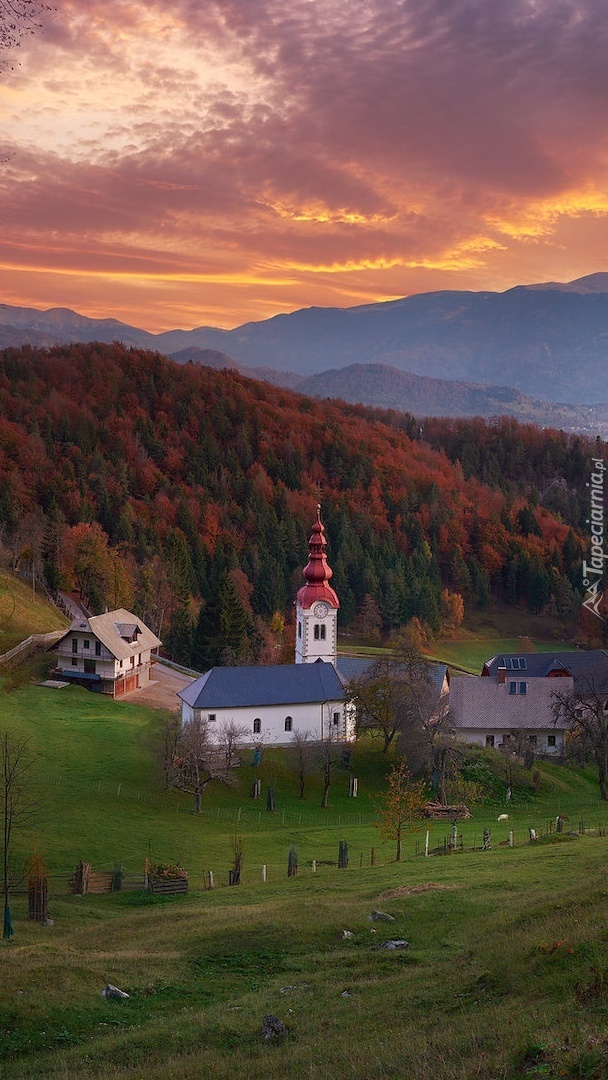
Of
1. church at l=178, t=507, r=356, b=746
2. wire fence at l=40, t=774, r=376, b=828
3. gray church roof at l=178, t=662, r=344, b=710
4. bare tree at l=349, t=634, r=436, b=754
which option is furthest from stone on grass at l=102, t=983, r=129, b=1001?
gray church roof at l=178, t=662, r=344, b=710

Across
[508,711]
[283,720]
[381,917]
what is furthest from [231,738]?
[381,917]

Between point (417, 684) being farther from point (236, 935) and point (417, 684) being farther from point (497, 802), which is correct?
point (236, 935)

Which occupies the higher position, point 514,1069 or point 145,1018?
point 514,1069

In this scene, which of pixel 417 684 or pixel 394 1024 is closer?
pixel 394 1024

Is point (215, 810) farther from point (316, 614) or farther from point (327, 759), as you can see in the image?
point (316, 614)

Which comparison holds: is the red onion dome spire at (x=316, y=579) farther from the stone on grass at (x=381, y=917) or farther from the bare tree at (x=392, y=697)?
the stone on grass at (x=381, y=917)

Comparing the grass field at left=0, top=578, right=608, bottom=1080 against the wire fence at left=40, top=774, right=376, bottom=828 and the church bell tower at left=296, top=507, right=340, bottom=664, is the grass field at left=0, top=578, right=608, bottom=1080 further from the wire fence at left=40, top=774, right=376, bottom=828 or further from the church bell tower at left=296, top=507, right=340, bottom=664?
the church bell tower at left=296, top=507, right=340, bottom=664

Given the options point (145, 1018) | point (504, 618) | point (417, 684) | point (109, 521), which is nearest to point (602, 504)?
point (504, 618)
